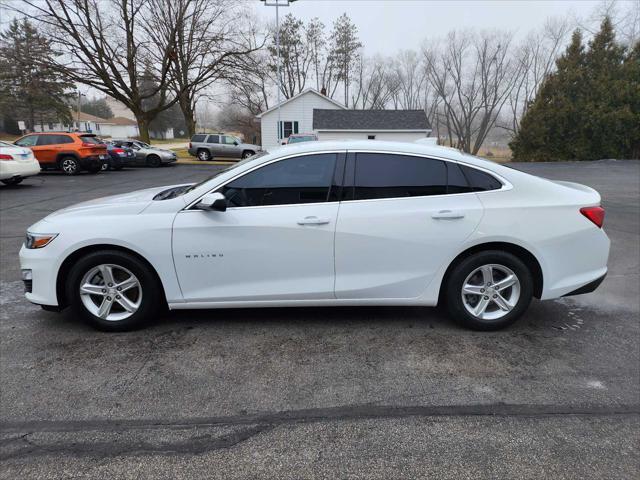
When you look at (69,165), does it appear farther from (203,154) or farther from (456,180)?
(456,180)

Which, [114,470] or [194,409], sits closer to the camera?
[114,470]

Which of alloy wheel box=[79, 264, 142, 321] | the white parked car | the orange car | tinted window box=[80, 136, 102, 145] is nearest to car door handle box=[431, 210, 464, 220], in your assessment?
alloy wheel box=[79, 264, 142, 321]

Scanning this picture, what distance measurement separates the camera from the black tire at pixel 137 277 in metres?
3.45

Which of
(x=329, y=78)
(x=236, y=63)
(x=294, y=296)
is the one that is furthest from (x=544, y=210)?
(x=329, y=78)

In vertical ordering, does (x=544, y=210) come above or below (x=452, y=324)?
above

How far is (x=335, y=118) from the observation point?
32406 millimetres

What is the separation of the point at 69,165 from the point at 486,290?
18511 millimetres

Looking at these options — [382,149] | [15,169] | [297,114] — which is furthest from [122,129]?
[382,149]

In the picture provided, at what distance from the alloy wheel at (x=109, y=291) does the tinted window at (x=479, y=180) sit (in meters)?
2.84

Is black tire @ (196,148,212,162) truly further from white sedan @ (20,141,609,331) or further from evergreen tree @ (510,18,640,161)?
white sedan @ (20,141,609,331)

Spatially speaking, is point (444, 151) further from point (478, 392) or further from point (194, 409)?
point (194, 409)

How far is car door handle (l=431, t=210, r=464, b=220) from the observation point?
3.44 meters

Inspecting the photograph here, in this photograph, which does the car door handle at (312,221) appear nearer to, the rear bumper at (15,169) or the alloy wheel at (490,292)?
the alloy wheel at (490,292)

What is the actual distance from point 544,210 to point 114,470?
3.44 m
